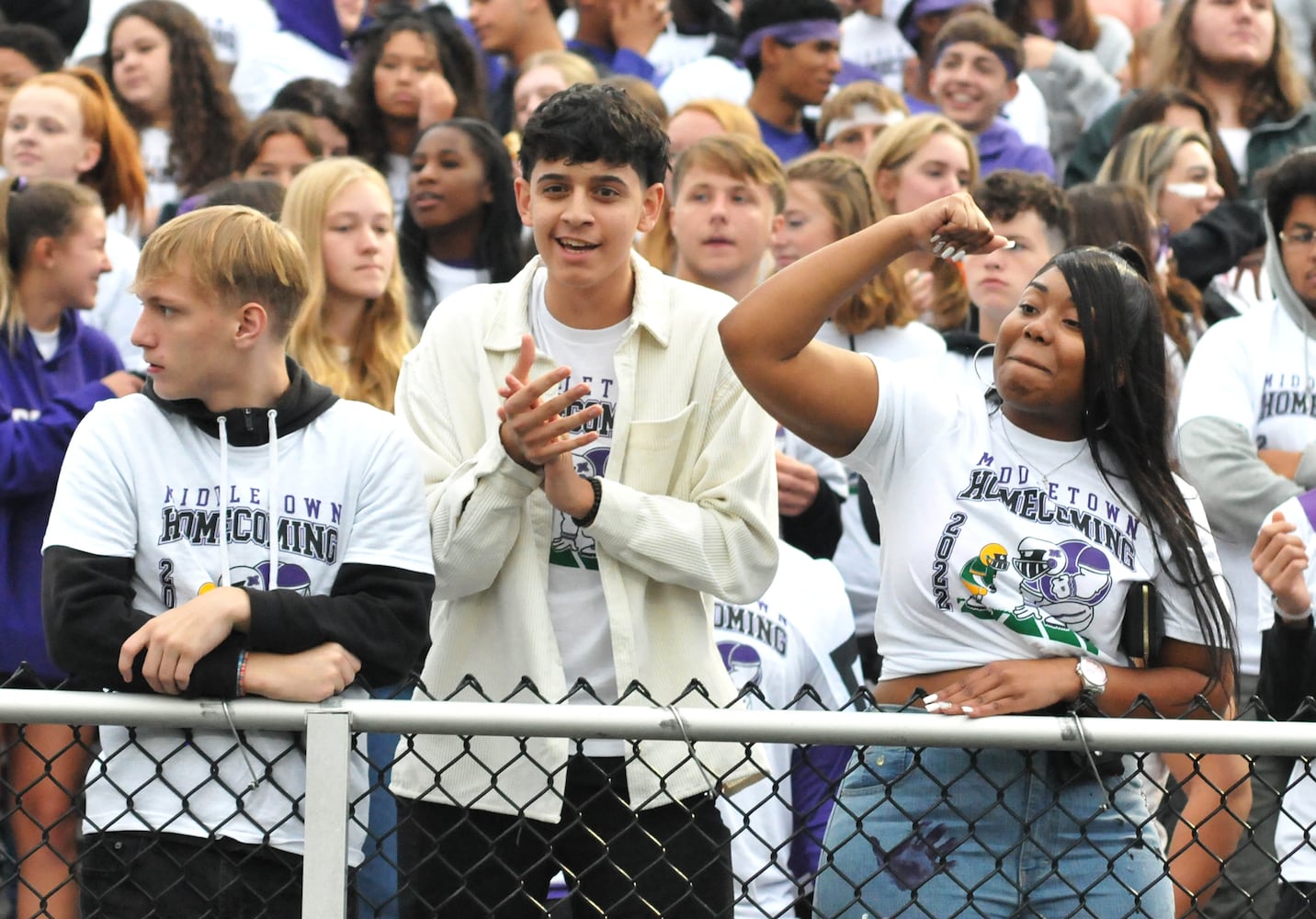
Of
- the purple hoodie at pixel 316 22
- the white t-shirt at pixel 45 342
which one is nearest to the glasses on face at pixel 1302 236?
the white t-shirt at pixel 45 342

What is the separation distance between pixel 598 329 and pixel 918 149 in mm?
3004

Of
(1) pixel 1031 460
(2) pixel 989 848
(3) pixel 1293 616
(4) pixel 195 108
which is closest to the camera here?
(2) pixel 989 848

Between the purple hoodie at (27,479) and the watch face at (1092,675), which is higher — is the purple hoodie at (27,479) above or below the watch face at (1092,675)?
below

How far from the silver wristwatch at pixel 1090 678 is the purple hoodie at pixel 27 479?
2331mm

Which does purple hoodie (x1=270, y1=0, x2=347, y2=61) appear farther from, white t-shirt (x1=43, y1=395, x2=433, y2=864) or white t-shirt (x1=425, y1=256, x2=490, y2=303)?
white t-shirt (x1=43, y1=395, x2=433, y2=864)

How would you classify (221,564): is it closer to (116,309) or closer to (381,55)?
(116,309)

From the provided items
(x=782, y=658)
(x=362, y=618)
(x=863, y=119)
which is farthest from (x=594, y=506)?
(x=863, y=119)

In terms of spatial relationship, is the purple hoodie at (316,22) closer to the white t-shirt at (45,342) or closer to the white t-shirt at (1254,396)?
the white t-shirt at (45,342)

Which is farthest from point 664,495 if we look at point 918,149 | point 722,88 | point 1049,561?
point 722,88

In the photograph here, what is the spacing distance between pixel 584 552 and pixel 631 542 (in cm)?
19

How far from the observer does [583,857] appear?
3273mm

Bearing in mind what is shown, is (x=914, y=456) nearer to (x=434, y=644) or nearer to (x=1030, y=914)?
(x=1030, y=914)

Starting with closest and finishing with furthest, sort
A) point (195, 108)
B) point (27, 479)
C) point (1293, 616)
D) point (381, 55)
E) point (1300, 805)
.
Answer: point (1293, 616)
point (1300, 805)
point (27, 479)
point (195, 108)
point (381, 55)

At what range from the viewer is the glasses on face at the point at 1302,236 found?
4.57 meters
